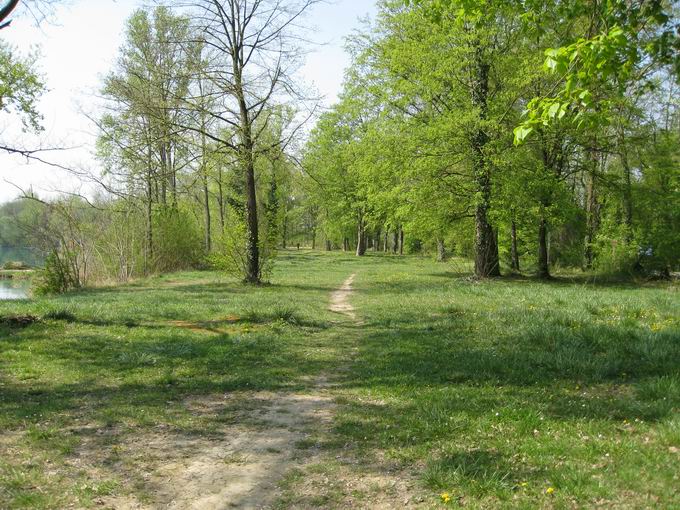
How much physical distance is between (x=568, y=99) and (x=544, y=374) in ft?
11.9

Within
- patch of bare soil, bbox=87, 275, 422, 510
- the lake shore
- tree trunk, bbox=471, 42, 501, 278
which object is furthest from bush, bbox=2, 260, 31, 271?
patch of bare soil, bbox=87, 275, 422, 510

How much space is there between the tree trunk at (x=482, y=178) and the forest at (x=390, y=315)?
11cm

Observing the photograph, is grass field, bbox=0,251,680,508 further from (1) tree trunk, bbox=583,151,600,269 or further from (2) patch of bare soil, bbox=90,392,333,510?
(1) tree trunk, bbox=583,151,600,269

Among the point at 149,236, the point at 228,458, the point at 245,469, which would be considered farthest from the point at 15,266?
the point at 245,469

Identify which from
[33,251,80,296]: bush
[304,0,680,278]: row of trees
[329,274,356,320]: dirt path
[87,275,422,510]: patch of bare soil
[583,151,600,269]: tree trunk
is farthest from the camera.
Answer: [583,151,600,269]: tree trunk

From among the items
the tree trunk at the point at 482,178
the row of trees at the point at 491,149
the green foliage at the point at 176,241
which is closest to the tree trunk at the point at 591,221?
the row of trees at the point at 491,149

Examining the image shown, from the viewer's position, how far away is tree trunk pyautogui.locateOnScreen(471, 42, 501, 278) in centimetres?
2008

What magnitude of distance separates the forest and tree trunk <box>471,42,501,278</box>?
0.36ft

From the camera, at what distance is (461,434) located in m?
5.11

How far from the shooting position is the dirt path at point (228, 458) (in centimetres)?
411

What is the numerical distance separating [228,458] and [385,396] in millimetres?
2394

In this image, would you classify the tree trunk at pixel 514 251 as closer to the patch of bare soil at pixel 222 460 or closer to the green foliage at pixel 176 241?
the green foliage at pixel 176 241

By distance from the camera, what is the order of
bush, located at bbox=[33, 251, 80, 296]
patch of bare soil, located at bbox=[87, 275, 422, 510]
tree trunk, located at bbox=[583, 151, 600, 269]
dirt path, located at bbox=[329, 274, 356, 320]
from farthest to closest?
1. tree trunk, located at bbox=[583, 151, 600, 269]
2. bush, located at bbox=[33, 251, 80, 296]
3. dirt path, located at bbox=[329, 274, 356, 320]
4. patch of bare soil, located at bbox=[87, 275, 422, 510]

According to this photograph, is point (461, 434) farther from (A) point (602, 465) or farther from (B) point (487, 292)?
(B) point (487, 292)
